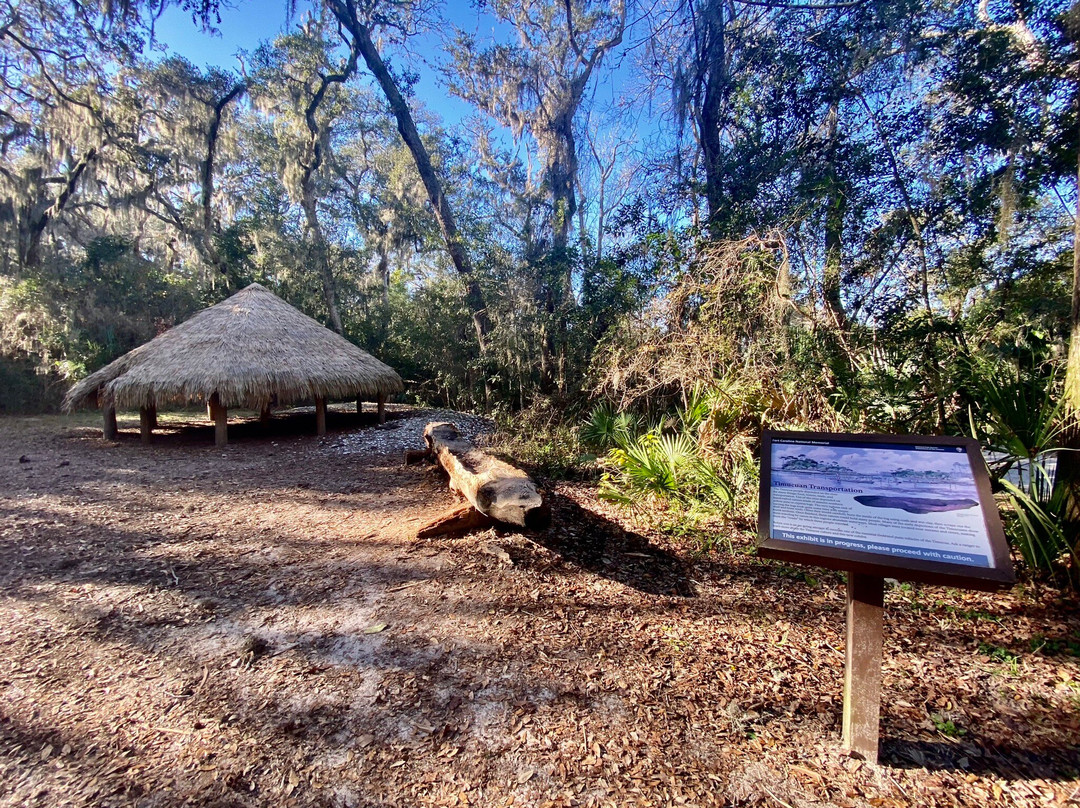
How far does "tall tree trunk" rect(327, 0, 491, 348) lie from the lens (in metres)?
11.5

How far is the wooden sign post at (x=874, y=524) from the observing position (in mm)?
1692

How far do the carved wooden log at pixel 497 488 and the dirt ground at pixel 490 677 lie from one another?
35 cm

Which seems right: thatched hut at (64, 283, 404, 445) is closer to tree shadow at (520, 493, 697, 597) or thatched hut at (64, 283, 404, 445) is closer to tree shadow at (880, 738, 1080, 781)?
tree shadow at (520, 493, 697, 597)

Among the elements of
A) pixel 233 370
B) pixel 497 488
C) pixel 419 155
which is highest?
pixel 419 155

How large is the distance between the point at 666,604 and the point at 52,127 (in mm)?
19980

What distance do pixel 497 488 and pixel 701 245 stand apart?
4.35 m

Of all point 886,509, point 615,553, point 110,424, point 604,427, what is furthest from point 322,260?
point 886,509

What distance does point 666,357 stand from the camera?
20.4 feet

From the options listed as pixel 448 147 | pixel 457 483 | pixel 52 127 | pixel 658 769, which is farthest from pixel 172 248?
Answer: pixel 658 769

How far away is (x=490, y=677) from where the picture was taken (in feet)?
8.23

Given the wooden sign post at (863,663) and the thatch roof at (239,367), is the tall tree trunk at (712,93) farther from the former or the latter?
the thatch roof at (239,367)

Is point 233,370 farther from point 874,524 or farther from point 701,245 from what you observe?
point 874,524

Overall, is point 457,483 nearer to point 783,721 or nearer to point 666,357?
point 666,357

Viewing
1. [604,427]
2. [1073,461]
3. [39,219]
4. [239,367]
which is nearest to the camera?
[1073,461]
